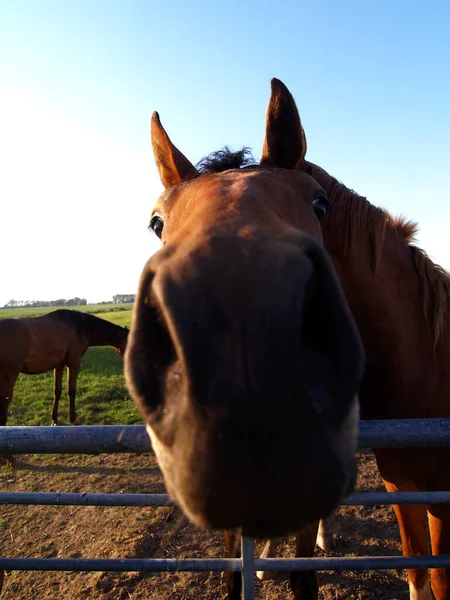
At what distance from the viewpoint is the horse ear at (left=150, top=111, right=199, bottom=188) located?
8.11 feet

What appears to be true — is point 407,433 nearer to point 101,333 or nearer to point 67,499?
point 67,499

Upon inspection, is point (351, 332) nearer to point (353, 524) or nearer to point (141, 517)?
point (353, 524)

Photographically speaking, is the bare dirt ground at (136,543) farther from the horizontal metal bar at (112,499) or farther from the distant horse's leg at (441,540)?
the horizontal metal bar at (112,499)

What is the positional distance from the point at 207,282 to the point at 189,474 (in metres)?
0.46

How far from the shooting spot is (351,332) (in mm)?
1012

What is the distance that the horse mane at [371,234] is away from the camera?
2.42 metres

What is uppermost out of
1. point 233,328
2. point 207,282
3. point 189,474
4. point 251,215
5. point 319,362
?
point 251,215

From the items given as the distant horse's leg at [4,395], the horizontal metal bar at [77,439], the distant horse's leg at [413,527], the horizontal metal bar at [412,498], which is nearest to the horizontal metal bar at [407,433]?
the horizontal metal bar at [412,498]

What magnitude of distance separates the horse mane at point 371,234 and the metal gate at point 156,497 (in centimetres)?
113

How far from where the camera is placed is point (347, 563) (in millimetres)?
2207

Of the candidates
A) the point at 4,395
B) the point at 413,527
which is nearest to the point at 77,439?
the point at 413,527

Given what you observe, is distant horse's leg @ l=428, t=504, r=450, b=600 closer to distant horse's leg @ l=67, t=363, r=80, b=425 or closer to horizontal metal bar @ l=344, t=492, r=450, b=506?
horizontal metal bar @ l=344, t=492, r=450, b=506

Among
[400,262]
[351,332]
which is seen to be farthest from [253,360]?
[400,262]

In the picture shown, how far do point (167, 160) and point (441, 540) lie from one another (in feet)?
10.4
